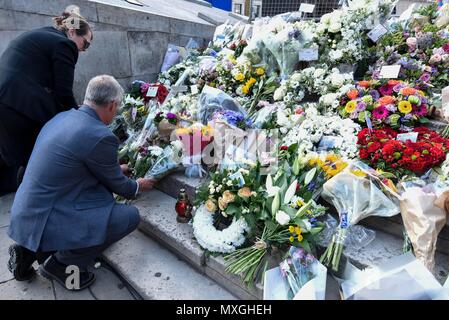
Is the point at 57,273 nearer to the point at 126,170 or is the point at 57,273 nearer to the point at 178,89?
the point at 126,170

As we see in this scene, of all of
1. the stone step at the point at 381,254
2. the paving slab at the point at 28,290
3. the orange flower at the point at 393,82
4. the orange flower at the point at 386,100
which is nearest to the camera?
the stone step at the point at 381,254

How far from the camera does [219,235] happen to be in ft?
7.50

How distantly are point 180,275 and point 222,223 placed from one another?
525mm

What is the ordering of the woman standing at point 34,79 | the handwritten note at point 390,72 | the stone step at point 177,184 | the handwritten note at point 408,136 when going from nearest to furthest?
the woman standing at point 34,79 < the handwritten note at point 408,136 < the stone step at point 177,184 < the handwritten note at point 390,72

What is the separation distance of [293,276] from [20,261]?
207 cm

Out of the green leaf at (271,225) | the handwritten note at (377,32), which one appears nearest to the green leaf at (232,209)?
the green leaf at (271,225)

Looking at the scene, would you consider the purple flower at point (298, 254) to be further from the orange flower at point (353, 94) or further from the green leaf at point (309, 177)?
the orange flower at point (353, 94)

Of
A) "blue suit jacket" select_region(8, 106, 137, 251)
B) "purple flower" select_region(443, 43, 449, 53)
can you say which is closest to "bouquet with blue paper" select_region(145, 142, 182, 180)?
"blue suit jacket" select_region(8, 106, 137, 251)

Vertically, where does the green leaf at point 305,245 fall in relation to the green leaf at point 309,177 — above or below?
below

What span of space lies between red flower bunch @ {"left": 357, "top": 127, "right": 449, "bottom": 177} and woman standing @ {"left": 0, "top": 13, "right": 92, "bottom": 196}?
2.79 metres

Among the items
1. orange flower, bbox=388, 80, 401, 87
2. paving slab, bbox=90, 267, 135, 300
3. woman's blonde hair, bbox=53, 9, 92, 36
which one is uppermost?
woman's blonde hair, bbox=53, 9, 92, 36

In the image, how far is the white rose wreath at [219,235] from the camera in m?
2.24

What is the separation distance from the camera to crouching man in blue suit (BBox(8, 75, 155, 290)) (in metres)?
2.10

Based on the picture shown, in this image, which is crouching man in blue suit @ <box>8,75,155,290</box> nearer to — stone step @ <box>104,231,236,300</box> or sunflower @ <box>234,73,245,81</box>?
stone step @ <box>104,231,236,300</box>
